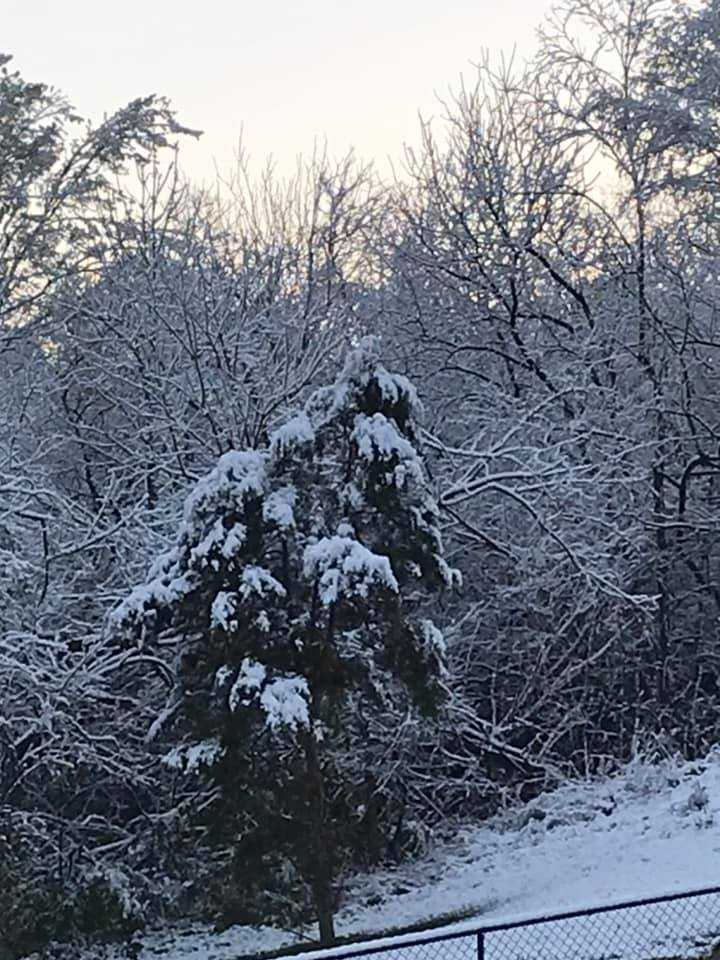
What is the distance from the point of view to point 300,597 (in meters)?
11.3

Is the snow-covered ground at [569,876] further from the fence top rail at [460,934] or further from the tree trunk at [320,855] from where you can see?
the tree trunk at [320,855]

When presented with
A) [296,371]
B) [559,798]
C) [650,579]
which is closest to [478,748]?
[559,798]

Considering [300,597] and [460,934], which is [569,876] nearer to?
[300,597]

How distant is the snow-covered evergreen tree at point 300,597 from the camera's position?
10.9 m

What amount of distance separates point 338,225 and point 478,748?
323 inches

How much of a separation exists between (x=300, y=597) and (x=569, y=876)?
4144 mm

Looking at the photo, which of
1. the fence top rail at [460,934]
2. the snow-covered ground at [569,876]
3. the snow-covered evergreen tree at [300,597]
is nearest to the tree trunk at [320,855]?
the snow-covered evergreen tree at [300,597]

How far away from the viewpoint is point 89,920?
505 inches

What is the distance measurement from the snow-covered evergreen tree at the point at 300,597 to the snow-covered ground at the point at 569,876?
2.01m

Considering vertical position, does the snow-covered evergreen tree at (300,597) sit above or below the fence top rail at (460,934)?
above

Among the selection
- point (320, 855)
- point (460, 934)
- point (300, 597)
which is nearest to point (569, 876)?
point (320, 855)

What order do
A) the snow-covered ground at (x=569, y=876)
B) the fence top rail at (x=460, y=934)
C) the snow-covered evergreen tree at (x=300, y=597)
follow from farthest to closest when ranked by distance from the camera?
the snow-covered evergreen tree at (x=300, y=597), the snow-covered ground at (x=569, y=876), the fence top rail at (x=460, y=934)

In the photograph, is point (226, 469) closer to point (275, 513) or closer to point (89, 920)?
point (275, 513)

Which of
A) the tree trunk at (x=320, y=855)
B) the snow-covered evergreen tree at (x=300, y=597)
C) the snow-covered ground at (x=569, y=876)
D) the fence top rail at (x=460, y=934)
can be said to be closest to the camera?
the fence top rail at (x=460, y=934)
